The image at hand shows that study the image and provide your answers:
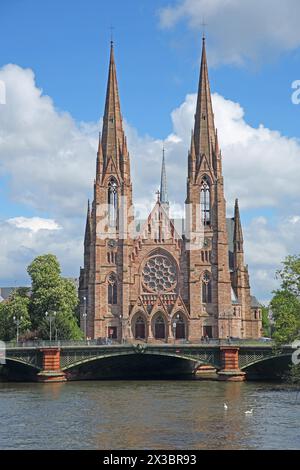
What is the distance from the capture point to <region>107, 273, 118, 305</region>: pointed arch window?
119 m

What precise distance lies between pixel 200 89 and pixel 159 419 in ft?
252

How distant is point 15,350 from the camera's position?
89.2 meters

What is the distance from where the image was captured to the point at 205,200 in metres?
122

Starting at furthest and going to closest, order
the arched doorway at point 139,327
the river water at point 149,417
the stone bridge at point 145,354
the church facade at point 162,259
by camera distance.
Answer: the arched doorway at point 139,327 < the church facade at point 162,259 < the stone bridge at point 145,354 < the river water at point 149,417

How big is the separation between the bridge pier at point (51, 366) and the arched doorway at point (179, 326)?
32176 mm

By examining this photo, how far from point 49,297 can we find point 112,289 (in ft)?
41.8

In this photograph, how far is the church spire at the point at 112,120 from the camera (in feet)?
405

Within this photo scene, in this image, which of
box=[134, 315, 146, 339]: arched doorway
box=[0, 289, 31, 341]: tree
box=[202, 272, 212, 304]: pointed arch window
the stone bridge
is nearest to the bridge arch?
the stone bridge

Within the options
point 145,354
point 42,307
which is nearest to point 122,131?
point 42,307

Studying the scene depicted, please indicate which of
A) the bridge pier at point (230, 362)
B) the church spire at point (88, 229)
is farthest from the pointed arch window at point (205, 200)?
the bridge pier at point (230, 362)

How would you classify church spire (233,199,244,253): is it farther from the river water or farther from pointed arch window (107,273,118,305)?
the river water

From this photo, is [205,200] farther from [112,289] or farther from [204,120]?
[112,289]

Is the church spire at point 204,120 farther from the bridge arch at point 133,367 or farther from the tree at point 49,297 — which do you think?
the bridge arch at point 133,367
